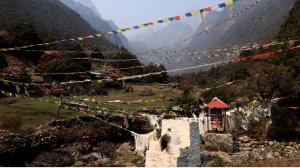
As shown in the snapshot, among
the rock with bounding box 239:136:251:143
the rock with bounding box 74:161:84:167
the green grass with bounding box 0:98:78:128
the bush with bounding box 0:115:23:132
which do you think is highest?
the green grass with bounding box 0:98:78:128

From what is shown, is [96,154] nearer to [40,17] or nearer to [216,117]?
[216,117]

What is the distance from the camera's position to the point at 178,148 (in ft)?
39.9

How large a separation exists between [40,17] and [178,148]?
81.9 meters

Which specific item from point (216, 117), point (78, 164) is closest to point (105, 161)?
point (78, 164)

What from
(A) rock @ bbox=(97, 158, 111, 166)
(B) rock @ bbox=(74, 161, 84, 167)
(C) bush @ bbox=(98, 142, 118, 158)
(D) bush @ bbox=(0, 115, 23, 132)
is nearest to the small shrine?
(C) bush @ bbox=(98, 142, 118, 158)

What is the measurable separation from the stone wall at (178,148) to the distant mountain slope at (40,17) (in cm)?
4487

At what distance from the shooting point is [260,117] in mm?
25703

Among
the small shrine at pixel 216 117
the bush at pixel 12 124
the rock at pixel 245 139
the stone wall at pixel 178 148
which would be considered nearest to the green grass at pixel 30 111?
the bush at pixel 12 124

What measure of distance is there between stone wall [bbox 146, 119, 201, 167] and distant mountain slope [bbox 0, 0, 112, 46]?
147 ft

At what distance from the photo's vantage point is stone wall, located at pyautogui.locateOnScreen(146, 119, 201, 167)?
11.8 metres

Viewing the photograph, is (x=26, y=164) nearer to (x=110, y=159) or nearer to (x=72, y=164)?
(x=72, y=164)

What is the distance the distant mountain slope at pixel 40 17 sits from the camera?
214 feet

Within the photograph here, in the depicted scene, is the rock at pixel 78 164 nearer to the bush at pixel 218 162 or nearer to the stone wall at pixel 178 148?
the bush at pixel 218 162

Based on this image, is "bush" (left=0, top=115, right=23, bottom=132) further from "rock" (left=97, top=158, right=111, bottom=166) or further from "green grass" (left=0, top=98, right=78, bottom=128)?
"rock" (left=97, top=158, right=111, bottom=166)
